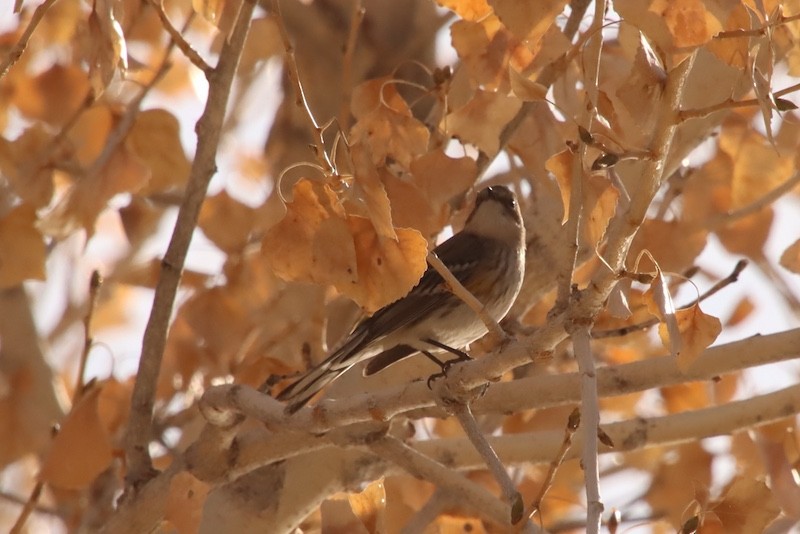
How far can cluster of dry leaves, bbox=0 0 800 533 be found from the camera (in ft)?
6.50

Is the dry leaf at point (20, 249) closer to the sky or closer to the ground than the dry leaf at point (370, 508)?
closer to the sky

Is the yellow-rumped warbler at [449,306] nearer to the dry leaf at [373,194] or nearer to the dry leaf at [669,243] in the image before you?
the dry leaf at [669,243]

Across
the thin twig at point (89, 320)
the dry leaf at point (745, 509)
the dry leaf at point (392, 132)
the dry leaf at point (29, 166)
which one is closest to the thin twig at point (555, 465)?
the dry leaf at point (745, 509)

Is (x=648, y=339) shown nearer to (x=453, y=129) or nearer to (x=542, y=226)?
(x=542, y=226)

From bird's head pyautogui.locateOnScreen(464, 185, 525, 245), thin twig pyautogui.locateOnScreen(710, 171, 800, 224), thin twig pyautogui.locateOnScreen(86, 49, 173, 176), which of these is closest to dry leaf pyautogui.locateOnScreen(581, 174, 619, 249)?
thin twig pyautogui.locateOnScreen(710, 171, 800, 224)

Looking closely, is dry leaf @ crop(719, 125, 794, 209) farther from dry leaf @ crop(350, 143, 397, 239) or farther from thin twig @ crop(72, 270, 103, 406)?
thin twig @ crop(72, 270, 103, 406)

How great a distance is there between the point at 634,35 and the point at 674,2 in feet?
0.69

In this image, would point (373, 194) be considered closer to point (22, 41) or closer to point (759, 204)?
point (22, 41)

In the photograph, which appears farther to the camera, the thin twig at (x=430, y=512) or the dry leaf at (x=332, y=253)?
the thin twig at (x=430, y=512)

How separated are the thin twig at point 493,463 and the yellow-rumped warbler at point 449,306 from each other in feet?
1.57

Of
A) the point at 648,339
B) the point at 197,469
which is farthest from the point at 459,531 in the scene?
the point at 648,339

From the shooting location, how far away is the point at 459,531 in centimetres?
300

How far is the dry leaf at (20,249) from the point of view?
3262 millimetres

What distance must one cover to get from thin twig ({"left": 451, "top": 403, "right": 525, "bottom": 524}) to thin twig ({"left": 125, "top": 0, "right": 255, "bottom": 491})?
36.0 inches
